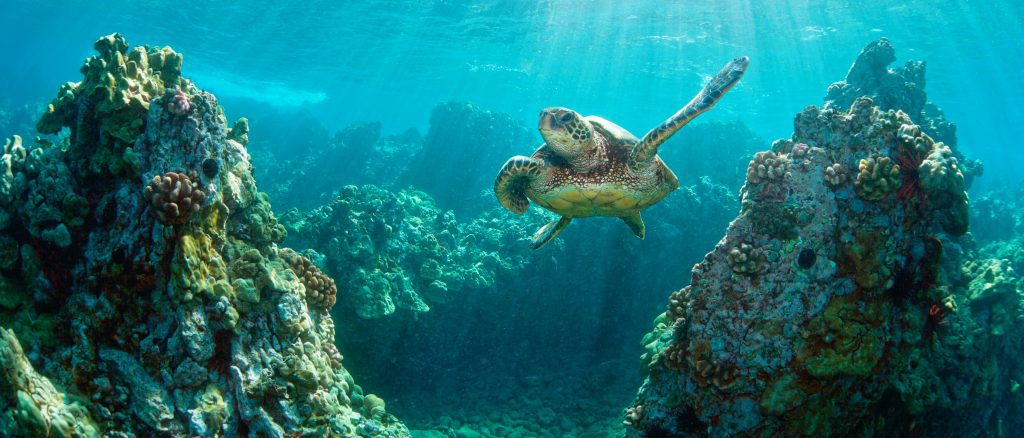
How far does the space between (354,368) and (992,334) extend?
464 inches

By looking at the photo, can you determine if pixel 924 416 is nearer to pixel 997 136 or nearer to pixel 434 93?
pixel 434 93

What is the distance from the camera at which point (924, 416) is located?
594cm

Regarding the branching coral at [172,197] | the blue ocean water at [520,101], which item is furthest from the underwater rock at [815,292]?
the branching coral at [172,197]

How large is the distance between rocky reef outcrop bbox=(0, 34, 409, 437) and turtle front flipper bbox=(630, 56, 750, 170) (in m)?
4.41

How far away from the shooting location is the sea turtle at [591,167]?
17.3 ft

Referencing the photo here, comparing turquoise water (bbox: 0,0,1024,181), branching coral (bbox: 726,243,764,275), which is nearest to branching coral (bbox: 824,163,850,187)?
branching coral (bbox: 726,243,764,275)

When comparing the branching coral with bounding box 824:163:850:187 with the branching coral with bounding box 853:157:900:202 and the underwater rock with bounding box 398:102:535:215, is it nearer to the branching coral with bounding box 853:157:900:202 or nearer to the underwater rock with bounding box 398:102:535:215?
the branching coral with bounding box 853:157:900:202

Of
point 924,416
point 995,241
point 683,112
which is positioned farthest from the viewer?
point 995,241

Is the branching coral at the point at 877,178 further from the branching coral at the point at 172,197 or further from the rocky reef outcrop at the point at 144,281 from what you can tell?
the branching coral at the point at 172,197

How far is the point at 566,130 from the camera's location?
17.4 ft

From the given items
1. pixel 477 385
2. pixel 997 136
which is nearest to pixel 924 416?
pixel 477 385

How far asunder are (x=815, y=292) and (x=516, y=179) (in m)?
3.74

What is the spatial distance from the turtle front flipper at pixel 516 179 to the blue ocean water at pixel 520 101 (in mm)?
4113

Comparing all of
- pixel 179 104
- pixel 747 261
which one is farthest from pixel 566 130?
pixel 179 104
